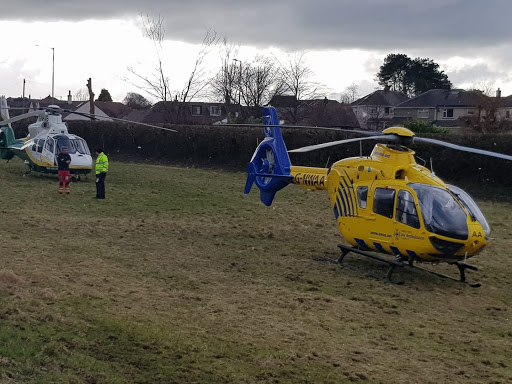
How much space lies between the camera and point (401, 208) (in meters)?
12.7

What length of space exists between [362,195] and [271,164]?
390 centimetres

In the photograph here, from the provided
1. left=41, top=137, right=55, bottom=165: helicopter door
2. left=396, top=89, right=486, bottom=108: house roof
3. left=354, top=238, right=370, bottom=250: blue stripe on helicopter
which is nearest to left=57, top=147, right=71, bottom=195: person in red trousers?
left=41, top=137, right=55, bottom=165: helicopter door

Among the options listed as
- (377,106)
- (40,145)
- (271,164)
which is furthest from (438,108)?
(271,164)

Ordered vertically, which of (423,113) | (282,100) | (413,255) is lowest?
(413,255)

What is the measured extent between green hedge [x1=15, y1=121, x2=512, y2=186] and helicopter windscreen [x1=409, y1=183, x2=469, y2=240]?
1322 cm

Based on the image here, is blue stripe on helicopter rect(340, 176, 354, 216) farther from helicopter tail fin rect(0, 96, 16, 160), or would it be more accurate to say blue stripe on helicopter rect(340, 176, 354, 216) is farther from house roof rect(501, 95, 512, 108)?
house roof rect(501, 95, 512, 108)

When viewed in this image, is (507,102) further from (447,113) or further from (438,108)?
(438,108)

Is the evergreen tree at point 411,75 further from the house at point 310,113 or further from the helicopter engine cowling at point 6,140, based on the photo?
the helicopter engine cowling at point 6,140

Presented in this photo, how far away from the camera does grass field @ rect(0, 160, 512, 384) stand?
25.4 feet

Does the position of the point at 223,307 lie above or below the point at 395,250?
below

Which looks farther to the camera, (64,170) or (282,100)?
(282,100)

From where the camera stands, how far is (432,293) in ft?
40.4

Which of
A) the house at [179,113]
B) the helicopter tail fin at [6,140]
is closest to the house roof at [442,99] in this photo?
the house at [179,113]

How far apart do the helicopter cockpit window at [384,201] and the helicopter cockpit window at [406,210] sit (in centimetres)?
16
